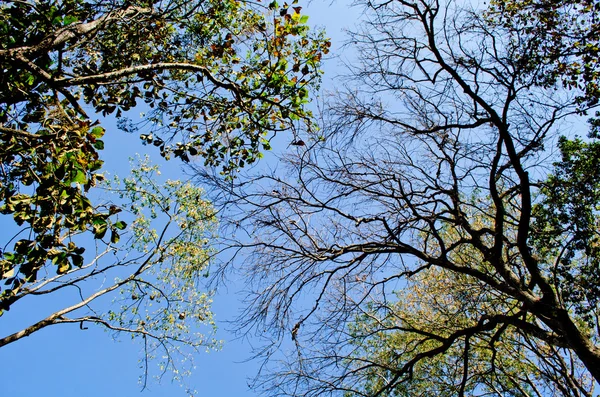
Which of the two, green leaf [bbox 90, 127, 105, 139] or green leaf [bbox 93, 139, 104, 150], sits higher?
green leaf [bbox 90, 127, 105, 139]

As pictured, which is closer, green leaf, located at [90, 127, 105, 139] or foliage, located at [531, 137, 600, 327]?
green leaf, located at [90, 127, 105, 139]

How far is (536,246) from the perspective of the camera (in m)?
7.50

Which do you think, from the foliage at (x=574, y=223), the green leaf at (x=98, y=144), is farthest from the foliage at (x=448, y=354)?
the green leaf at (x=98, y=144)

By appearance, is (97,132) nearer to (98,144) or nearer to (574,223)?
(98,144)

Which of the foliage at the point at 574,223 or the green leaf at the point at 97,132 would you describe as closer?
the green leaf at the point at 97,132

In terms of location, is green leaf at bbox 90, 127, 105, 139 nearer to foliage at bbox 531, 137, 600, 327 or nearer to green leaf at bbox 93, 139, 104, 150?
green leaf at bbox 93, 139, 104, 150

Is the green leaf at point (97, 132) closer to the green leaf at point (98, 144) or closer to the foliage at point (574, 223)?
the green leaf at point (98, 144)

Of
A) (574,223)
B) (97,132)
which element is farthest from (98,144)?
(574,223)

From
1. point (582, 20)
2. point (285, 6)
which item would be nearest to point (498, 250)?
point (582, 20)

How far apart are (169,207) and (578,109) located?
8285 mm

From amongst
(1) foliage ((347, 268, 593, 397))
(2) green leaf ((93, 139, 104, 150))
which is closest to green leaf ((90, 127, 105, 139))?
(2) green leaf ((93, 139, 104, 150))

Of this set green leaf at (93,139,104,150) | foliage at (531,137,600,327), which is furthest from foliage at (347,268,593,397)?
green leaf at (93,139,104,150)

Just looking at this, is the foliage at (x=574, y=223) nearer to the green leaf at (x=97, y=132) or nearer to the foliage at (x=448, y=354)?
the foliage at (x=448, y=354)

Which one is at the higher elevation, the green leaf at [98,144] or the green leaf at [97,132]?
the green leaf at [97,132]
